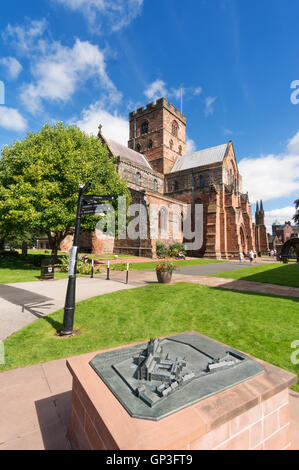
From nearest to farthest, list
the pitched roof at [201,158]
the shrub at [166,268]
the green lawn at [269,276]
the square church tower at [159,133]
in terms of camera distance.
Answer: the shrub at [166,268] → the green lawn at [269,276] → the pitched roof at [201,158] → the square church tower at [159,133]

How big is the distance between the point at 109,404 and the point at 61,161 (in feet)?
55.3

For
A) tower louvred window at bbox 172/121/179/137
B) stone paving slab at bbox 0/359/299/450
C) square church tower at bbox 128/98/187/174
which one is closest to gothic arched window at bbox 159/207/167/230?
square church tower at bbox 128/98/187/174

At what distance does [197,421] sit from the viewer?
150 cm

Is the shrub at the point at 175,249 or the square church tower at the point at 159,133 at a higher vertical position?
the square church tower at the point at 159,133

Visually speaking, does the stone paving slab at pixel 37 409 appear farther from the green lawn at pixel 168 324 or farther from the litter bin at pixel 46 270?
the litter bin at pixel 46 270

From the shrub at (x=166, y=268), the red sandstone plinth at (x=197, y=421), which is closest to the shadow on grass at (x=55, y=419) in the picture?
the red sandstone plinth at (x=197, y=421)

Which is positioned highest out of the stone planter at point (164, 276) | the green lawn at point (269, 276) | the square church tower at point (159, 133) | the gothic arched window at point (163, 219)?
the square church tower at point (159, 133)

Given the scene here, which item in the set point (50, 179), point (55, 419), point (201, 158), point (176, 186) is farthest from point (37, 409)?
point (201, 158)

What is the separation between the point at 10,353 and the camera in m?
4.04

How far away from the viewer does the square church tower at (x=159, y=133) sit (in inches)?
1626

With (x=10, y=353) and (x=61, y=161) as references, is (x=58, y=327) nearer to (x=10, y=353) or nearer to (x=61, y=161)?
(x=10, y=353)

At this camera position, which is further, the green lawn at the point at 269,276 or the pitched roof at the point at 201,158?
the pitched roof at the point at 201,158

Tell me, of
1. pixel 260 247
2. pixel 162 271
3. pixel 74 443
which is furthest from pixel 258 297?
pixel 260 247

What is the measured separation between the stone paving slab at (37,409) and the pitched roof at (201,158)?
39.4 metres
